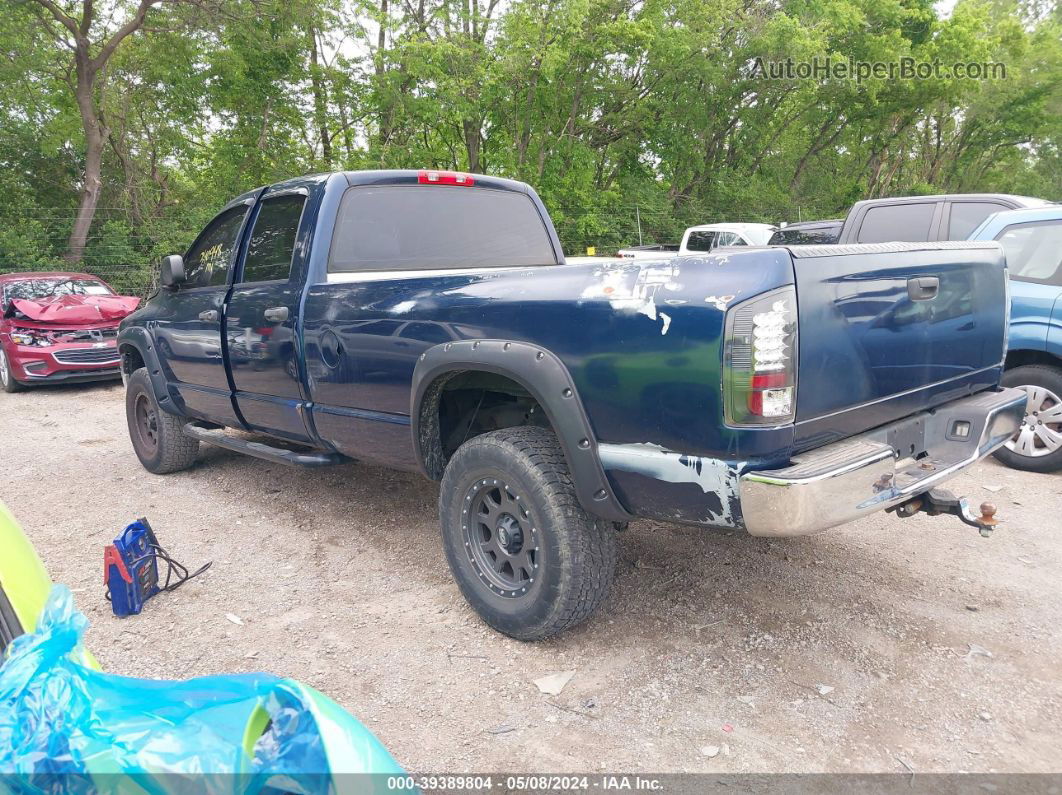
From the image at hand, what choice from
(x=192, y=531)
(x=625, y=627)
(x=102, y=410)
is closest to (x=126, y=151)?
(x=102, y=410)

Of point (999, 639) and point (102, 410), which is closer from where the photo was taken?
point (999, 639)

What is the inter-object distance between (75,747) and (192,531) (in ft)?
11.5

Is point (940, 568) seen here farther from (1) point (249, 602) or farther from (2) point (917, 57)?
(2) point (917, 57)

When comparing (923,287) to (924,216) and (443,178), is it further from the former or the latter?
(924,216)

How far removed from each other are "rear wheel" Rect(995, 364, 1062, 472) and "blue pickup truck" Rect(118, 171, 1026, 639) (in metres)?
2.24

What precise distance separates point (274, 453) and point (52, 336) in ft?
23.7

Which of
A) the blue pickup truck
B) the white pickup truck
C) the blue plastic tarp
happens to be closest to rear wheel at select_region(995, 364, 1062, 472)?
the blue pickup truck

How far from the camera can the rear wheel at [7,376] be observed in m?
9.48

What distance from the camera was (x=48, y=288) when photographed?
10109mm

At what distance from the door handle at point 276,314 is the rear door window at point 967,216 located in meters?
5.40

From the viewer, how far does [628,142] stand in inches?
827

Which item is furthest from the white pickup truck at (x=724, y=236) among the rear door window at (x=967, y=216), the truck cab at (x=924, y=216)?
the rear door window at (x=967, y=216)

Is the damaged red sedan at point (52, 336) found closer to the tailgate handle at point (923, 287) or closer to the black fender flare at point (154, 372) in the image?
the black fender flare at point (154, 372)

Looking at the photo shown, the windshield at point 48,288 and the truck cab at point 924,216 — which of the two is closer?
the truck cab at point 924,216
